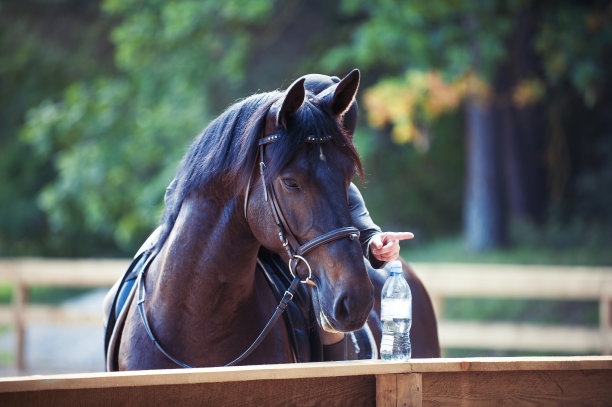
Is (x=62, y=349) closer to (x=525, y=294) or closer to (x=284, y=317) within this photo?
(x=525, y=294)

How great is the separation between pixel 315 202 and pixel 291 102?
14.6 inches

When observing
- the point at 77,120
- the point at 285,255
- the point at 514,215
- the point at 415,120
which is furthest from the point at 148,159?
the point at 285,255

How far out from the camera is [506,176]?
13977mm

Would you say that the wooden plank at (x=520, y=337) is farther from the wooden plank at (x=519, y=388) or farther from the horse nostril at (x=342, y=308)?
the horse nostril at (x=342, y=308)

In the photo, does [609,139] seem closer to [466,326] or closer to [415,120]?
[415,120]

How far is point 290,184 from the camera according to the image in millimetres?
2260

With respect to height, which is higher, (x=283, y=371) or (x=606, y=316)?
(x=283, y=371)

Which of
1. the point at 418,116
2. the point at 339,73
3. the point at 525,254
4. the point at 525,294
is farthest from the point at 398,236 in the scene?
the point at 525,254

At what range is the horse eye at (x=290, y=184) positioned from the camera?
7.40 feet

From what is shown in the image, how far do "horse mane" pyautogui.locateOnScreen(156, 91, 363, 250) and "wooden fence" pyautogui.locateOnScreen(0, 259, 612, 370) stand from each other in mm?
5864

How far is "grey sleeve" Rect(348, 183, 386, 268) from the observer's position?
8.18ft

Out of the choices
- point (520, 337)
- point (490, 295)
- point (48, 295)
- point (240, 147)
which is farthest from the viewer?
point (48, 295)

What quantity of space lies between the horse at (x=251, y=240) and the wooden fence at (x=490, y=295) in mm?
5695

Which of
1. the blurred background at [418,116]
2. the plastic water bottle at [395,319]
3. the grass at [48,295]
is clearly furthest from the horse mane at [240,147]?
the grass at [48,295]
